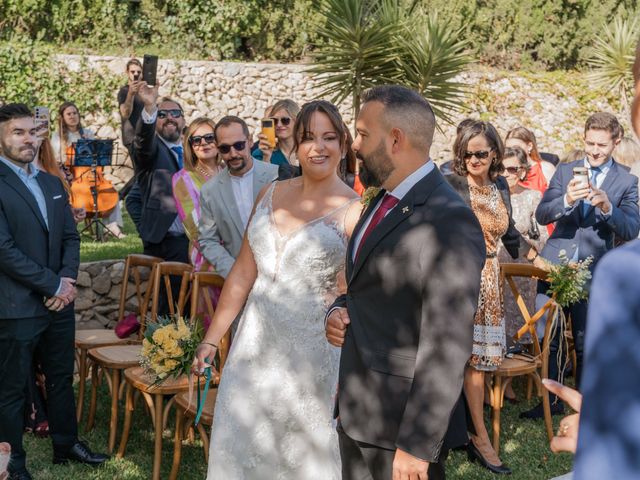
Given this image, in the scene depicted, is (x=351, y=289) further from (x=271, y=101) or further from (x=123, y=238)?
(x=271, y=101)

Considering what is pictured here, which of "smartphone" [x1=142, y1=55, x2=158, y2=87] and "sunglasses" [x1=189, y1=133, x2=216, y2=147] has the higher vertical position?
"smartphone" [x1=142, y1=55, x2=158, y2=87]

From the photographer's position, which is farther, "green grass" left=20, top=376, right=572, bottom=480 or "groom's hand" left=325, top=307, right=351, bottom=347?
"green grass" left=20, top=376, right=572, bottom=480

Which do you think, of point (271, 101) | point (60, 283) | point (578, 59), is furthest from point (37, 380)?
point (578, 59)

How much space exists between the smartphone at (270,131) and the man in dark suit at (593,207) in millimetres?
2309

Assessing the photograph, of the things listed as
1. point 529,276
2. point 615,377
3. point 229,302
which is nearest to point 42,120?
point 229,302

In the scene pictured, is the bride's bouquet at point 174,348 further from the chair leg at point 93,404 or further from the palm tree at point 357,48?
the palm tree at point 357,48

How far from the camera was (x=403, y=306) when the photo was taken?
105 inches

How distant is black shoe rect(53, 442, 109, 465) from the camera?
17.8ft

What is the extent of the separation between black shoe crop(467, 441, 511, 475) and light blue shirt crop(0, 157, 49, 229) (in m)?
3.14

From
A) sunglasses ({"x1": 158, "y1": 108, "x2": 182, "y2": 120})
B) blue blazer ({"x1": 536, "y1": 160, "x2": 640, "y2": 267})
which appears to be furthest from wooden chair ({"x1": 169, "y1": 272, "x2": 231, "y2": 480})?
sunglasses ({"x1": 158, "y1": 108, "x2": 182, "y2": 120})

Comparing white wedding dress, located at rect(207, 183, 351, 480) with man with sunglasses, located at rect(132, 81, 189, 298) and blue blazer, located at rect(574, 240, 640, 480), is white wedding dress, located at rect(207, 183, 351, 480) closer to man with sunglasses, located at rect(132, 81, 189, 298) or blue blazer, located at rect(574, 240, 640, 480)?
blue blazer, located at rect(574, 240, 640, 480)

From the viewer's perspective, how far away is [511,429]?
6379 mm

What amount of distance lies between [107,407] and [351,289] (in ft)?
14.4

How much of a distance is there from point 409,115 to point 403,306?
63 centimetres
